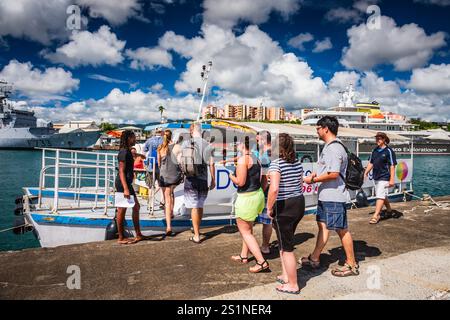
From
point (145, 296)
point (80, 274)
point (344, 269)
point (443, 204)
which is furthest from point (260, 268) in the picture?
point (443, 204)

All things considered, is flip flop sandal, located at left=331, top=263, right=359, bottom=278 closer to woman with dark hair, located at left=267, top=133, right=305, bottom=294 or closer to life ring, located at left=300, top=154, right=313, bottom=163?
woman with dark hair, located at left=267, top=133, right=305, bottom=294

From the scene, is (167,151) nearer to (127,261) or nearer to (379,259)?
(127,261)

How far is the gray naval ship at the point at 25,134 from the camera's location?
7088 cm

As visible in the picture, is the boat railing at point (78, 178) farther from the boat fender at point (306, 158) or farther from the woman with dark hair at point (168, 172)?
the boat fender at point (306, 158)

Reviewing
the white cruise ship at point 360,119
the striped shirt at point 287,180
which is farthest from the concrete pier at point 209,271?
the white cruise ship at point 360,119

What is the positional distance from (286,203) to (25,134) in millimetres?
84059

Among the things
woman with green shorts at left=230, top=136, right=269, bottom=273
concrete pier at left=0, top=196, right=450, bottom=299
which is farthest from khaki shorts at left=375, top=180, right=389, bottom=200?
woman with green shorts at left=230, top=136, right=269, bottom=273

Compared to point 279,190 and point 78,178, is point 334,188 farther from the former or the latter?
point 78,178

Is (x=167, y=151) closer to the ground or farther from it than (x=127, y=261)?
farther from it

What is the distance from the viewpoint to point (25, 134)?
233ft

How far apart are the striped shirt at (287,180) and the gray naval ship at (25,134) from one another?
7883cm

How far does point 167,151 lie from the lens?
5.99m
